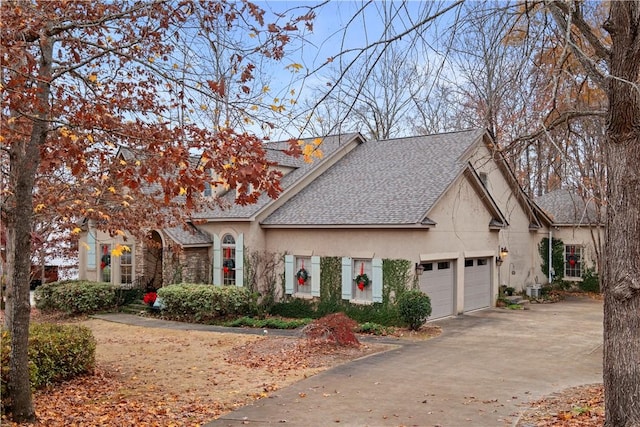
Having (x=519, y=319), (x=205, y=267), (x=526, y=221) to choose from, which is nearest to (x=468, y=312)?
(x=519, y=319)

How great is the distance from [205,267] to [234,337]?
607 cm

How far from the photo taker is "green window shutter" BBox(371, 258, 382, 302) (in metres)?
16.5

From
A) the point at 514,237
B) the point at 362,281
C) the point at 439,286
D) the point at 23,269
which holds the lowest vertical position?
the point at 439,286

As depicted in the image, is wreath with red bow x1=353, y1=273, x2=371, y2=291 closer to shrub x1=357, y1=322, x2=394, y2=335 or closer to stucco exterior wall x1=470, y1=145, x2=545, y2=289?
shrub x1=357, y1=322, x2=394, y2=335

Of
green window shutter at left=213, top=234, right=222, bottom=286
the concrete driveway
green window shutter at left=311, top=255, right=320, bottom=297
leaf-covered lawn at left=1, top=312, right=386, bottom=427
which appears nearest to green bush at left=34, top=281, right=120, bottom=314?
green window shutter at left=213, top=234, right=222, bottom=286

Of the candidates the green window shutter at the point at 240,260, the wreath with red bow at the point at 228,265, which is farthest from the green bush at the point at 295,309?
the wreath with red bow at the point at 228,265

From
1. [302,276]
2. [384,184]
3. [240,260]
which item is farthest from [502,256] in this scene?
[240,260]

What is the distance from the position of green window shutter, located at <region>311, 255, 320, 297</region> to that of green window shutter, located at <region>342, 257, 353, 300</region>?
102cm

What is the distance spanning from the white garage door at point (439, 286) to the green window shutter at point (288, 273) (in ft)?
14.5

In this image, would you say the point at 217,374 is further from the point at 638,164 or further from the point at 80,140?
the point at 638,164

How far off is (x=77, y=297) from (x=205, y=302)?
18.1 ft

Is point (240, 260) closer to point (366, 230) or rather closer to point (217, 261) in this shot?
point (217, 261)

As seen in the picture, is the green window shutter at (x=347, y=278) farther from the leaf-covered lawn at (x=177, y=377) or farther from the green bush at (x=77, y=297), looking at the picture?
the green bush at (x=77, y=297)

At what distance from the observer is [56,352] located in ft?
31.7
